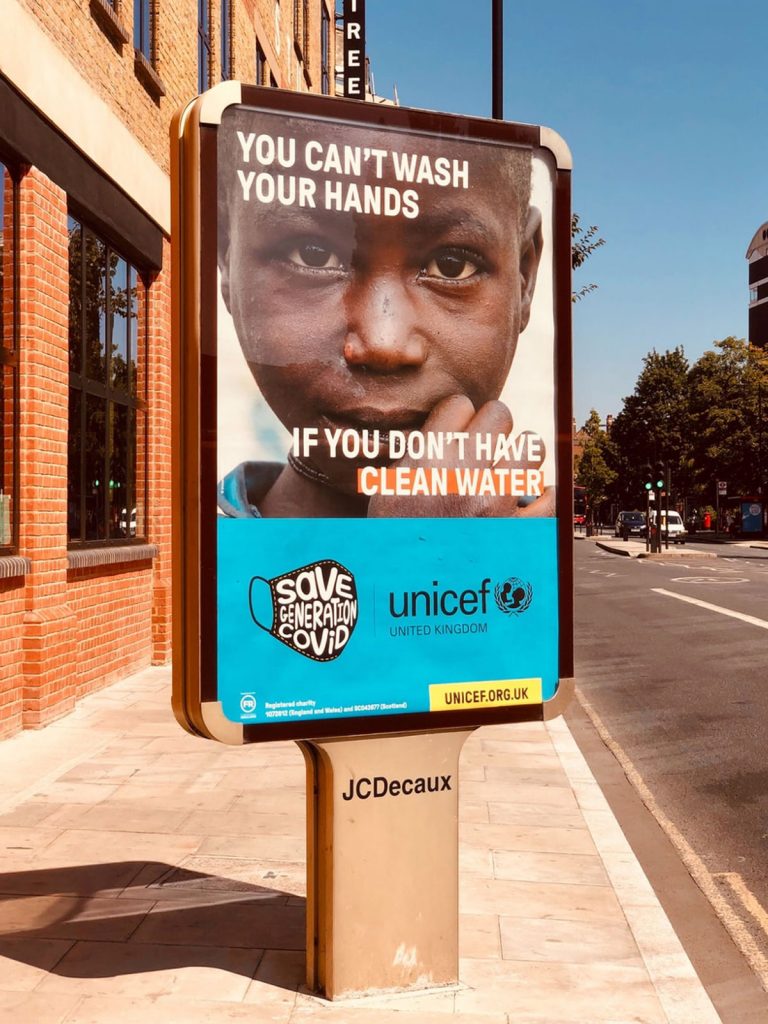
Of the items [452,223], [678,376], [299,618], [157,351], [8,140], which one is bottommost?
[299,618]

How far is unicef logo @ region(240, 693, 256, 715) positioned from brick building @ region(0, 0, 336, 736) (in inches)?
211

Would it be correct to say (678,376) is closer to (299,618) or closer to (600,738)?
(600,738)

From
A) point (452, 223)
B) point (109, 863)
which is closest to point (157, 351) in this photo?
point (109, 863)

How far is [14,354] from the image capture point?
368 inches

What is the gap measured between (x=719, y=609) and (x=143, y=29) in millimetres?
13820

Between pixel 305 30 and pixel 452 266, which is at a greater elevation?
pixel 305 30

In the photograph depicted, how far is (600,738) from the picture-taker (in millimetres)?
9859

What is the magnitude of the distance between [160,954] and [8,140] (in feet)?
21.4

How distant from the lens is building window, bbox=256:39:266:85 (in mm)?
19539

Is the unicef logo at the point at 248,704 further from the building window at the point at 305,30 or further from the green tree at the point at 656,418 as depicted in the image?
the green tree at the point at 656,418

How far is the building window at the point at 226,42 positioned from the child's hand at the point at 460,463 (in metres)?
14.1

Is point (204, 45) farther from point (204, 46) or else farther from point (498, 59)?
point (498, 59)

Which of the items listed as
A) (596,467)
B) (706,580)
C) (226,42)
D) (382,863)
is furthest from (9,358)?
(596,467)

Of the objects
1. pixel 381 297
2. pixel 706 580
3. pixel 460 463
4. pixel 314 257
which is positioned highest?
pixel 314 257
